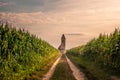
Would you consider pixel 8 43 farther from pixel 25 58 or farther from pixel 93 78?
pixel 93 78

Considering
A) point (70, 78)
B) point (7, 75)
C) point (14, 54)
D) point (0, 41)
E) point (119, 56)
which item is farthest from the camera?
point (119, 56)

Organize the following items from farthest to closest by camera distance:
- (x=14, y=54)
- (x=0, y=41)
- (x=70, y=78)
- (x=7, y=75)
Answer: (x=14, y=54), (x=0, y=41), (x=70, y=78), (x=7, y=75)

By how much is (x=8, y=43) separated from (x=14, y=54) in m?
1.80

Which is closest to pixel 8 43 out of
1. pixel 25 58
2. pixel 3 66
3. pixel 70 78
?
pixel 25 58

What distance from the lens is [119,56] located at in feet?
146

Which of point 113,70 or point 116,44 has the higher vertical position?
point 116,44

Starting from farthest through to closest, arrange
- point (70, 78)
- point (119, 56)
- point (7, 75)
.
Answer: point (119, 56) → point (70, 78) → point (7, 75)

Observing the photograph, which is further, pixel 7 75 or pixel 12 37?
pixel 12 37

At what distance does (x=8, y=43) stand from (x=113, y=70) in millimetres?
15660

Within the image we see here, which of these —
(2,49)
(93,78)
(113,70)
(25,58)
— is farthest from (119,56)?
(2,49)

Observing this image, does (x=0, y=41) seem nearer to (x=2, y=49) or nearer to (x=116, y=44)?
(x=2, y=49)

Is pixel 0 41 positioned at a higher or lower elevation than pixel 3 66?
higher

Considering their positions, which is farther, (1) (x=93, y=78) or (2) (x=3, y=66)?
(1) (x=93, y=78)

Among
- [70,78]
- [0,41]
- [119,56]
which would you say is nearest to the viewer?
[70,78]
